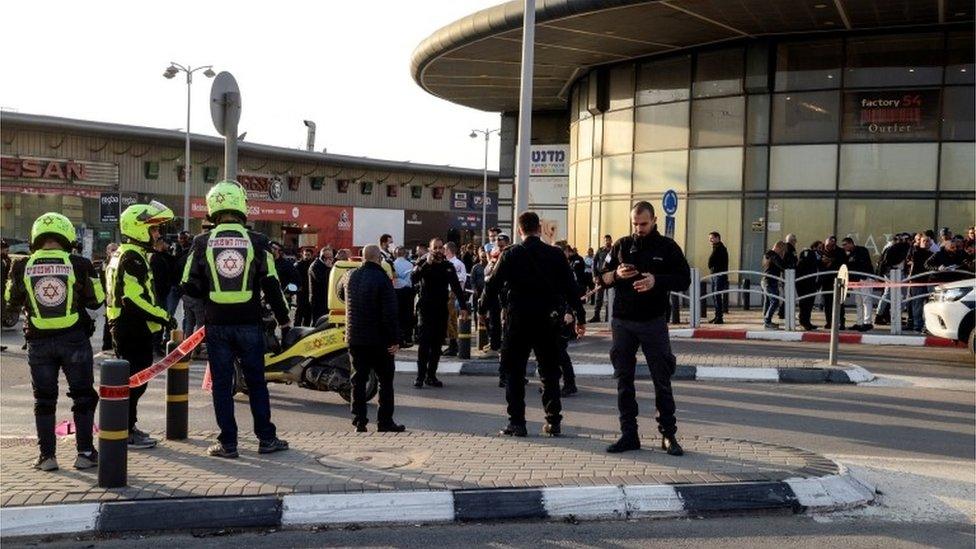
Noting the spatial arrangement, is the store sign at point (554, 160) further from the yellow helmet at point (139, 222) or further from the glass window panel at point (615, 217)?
the yellow helmet at point (139, 222)

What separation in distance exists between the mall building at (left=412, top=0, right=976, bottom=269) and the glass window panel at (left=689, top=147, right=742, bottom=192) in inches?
1.3

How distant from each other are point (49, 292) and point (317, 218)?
4282 cm

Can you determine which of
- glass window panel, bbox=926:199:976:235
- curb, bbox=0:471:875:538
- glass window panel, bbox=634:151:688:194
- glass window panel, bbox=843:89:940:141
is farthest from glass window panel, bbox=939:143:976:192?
curb, bbox=0:471:875:538

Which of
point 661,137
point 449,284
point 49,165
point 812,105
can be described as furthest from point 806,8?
point 49,165

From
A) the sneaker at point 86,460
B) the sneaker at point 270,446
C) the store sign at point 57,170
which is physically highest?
the store sign at point 57,170

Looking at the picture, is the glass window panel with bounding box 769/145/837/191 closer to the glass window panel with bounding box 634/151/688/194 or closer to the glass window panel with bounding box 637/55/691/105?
the glass window panel with bounding box 634/151/688/194

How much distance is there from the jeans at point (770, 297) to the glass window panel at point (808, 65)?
23.7 feet

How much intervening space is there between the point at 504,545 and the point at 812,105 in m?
19.7

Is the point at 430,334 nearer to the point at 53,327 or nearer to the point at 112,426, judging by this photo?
the point at 53,327

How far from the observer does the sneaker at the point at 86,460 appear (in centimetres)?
651

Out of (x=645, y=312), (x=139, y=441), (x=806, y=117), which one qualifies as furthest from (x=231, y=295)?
(x=806, y=117)

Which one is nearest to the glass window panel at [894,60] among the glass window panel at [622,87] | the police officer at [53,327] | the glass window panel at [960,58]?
the glass window panel at [960,58]

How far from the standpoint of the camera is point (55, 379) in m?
6.62

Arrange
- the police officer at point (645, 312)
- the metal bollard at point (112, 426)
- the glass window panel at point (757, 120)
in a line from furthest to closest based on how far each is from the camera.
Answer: the glass window panel at point (757, 120) → the police officer at point (645, 312) → the metal bollard at point (112, 426)
